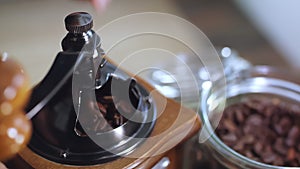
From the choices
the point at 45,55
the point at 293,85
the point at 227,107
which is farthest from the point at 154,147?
the point at 45,55

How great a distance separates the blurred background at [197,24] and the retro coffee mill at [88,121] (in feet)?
1.45

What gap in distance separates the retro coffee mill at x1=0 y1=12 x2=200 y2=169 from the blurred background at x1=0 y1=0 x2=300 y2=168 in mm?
443

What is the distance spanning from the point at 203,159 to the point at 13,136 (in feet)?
0.87

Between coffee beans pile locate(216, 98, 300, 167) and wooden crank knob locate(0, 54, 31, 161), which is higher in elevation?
wooden crank knob locate(0, 54, 31, 161)

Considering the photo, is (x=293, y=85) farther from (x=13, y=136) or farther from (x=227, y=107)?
(x=13, y=136)

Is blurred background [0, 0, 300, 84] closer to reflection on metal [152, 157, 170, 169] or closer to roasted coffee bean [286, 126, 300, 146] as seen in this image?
roasted coffee bean [286, 126, 300, 146]

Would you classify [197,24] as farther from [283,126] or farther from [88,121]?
[88,121]

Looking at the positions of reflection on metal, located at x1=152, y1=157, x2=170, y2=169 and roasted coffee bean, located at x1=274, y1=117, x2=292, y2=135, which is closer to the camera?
reflection on metal, located at x1=152, y1=157, x2=170, y2=169

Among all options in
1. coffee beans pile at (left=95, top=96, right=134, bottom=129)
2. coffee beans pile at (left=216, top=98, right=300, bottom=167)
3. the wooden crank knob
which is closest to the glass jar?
coffee beans pile at (left=216, top=98, right=300, bottom=167)

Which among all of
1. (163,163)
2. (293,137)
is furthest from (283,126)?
(163,163)

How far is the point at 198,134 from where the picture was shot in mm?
606

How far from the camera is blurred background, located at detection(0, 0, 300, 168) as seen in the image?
106 cm

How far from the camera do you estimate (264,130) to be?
2.15 ft

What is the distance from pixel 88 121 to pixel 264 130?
0.86ft
